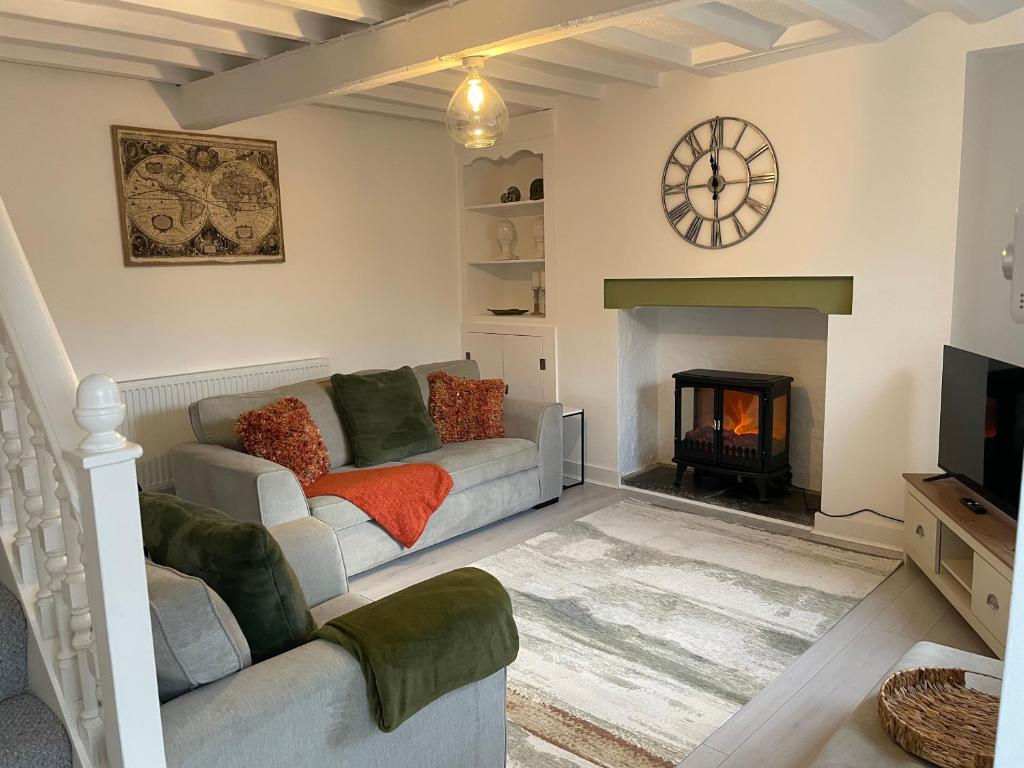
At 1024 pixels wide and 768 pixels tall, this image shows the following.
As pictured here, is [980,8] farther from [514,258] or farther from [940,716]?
[514,258]

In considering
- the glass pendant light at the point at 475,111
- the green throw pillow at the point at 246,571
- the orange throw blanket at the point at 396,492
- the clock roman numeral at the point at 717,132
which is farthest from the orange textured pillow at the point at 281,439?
the clock roman numeral at the point at 717,132

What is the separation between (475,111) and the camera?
9.57 feet

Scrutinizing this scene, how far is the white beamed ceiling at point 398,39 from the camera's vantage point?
2883 millimetres

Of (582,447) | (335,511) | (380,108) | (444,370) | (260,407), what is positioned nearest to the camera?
(335,511)

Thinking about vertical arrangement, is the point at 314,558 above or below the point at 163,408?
below

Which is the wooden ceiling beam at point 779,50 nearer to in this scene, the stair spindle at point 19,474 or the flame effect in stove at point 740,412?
the flame effect in stove at point 740,412

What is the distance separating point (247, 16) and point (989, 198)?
3.48 metres

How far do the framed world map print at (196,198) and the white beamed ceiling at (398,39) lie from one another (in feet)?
0.79

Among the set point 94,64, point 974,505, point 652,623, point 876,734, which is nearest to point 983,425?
point 974,505

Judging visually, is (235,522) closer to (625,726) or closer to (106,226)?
(625,726)

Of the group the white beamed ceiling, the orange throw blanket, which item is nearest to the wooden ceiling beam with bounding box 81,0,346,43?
the white beamed ceiling

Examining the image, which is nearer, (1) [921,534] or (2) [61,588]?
(2) [61,588]

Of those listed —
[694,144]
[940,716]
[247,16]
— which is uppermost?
[247,16]

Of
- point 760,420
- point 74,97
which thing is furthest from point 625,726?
point 74,97
